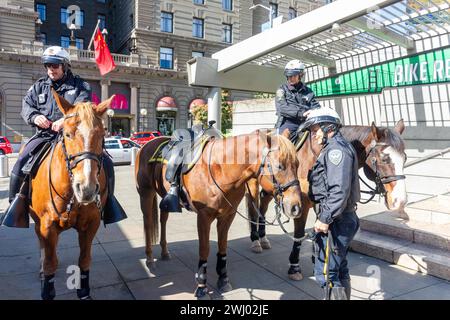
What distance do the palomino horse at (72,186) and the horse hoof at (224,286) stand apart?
5.43ft

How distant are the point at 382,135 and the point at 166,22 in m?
36.5

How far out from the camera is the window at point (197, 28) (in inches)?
1474

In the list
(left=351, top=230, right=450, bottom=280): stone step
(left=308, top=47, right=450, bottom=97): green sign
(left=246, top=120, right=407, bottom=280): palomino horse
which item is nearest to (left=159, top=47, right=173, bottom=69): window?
Answer: (left=308, top=47, right=450, bottom=97): green sign

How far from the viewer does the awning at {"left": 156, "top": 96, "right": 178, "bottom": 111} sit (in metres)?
35.0

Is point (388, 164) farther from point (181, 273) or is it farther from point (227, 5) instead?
point (227, 5)

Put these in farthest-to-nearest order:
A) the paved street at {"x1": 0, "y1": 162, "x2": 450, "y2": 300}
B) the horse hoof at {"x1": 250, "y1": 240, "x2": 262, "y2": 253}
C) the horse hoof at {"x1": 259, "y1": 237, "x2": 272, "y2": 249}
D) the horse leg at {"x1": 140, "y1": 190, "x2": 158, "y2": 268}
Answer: the horse hoof at {"x1": 259, "y1": 237, "x2": 272, "y2": 249}, the horse hoof at {"x1": 250, "y1": 240, "x2": 262, "y2": 253}, the horse leg at {"x1": 140, "y1": 190, "x2": 158, "y2": 268}, the paved street at {"x1": 0, "y1": 162, "x2": 450, "y2": 300}

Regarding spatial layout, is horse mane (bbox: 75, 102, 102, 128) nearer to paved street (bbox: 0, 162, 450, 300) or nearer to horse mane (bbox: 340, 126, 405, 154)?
paved street (bbox: 0, 162, 450, 300)

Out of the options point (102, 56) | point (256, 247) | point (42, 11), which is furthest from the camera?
point (42, 11)

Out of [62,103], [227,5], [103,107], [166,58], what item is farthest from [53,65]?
[227,5]

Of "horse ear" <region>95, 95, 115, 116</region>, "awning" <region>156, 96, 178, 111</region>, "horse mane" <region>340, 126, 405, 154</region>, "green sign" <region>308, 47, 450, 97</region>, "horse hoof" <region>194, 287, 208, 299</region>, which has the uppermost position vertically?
"awning" <region>156, 96, 178, 111</region>

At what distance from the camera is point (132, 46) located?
34.8 meters

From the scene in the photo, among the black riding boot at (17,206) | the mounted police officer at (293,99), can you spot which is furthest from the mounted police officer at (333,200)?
the black riding boot at (17,206)

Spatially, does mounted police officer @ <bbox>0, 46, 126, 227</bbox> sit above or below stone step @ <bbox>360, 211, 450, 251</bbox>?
above

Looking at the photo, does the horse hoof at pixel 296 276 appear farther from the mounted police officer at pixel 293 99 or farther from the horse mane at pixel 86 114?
the horse mane at pixel 86 114
